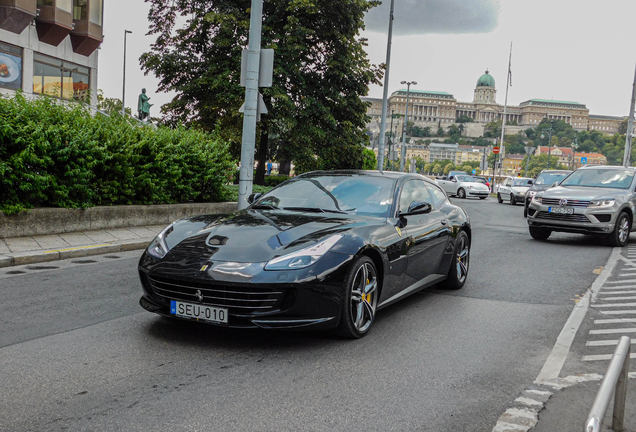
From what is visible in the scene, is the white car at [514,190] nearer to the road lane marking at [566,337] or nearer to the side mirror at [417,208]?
the road lane marking at [566,337]

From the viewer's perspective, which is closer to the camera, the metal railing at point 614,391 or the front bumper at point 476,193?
the metal railing at point 614,391

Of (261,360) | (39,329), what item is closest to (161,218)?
(39,329)

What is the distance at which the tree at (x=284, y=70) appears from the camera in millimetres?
21922

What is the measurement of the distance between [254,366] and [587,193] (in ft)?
35.4

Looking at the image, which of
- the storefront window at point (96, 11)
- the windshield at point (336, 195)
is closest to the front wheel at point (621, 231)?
the windshield at point (336, 195)

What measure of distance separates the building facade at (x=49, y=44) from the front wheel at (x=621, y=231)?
22.8 meters

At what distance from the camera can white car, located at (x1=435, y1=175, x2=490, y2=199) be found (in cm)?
3938

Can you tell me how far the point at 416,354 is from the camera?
4699 mm

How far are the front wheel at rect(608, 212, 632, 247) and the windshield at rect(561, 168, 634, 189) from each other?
89 cm

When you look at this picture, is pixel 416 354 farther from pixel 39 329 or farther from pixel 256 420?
pixel 39 329

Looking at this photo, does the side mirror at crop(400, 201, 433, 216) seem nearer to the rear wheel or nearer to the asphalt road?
the asphalt road

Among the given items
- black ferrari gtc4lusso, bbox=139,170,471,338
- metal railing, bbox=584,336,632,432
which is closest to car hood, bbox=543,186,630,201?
black ferrari gtc4lusso, bbox=139,170,471,338

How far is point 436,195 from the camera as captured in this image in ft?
24.0

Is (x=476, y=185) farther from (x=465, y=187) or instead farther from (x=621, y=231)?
(x=621, y=231)
